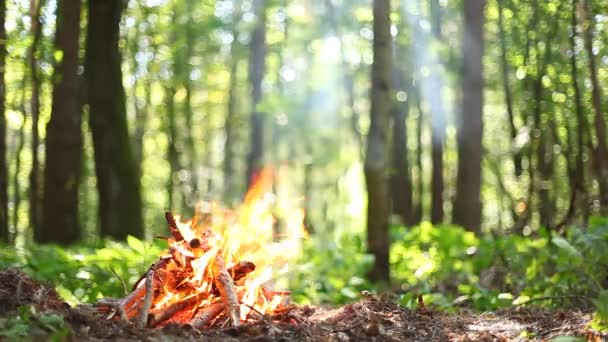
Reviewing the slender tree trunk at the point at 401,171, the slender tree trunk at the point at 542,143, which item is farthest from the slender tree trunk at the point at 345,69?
the slender tree trunk at the point at 542,143

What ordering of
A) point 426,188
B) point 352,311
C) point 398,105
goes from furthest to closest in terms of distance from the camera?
point 426,188 < point 398,105 < point 352,311

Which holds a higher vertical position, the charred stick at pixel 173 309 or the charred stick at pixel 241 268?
the charred stick at pixel 241 268

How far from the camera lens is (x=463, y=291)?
29.6 feet

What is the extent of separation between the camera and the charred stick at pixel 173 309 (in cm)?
582

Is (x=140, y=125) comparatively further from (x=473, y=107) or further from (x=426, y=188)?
(x=473, y=107)

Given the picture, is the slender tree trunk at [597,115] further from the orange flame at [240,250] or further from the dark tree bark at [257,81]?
the dark tree bark at [257,81]

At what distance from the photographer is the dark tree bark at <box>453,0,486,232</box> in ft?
43.9

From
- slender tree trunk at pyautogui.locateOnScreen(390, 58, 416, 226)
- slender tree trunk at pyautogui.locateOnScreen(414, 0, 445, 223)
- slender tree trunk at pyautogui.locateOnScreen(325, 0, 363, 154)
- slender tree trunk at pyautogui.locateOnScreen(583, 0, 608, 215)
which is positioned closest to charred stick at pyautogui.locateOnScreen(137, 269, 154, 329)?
slender tree trunk at pyautogui.locateOnScreen(583, 0, 608, 215)

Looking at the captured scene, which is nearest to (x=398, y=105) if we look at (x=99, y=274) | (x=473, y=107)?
(x=473, y=107)

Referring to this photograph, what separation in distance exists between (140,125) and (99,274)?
69.2 ft

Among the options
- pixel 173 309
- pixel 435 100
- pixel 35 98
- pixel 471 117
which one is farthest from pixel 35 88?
pixel 435 100

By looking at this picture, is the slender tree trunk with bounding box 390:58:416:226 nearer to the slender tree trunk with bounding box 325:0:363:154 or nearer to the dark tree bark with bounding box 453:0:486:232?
the slender tree trunk with bounding box 325:0:363:154

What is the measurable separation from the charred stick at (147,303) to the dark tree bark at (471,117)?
8710mm

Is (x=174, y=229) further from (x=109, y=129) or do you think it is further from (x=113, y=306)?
(x=109, y=129)
